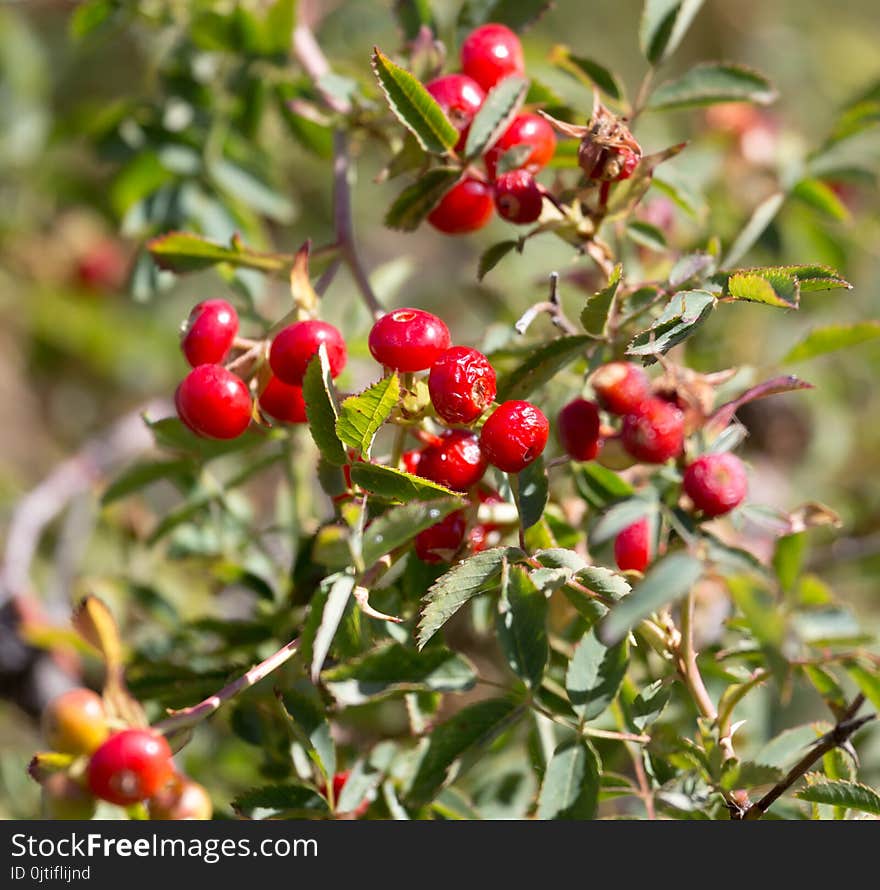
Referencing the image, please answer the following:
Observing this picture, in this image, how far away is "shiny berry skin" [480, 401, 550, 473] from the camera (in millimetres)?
1276

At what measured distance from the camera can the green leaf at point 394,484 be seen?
4.07 ft

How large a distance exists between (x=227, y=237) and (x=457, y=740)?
4.03 ft

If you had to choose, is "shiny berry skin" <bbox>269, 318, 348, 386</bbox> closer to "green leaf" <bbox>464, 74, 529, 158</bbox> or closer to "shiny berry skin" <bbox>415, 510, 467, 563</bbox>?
"shiny berry skin" <bbox>415, 510, 467, 563</bbox>

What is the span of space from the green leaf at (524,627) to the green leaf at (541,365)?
267mm

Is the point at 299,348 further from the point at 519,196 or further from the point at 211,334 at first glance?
the point at 519,196

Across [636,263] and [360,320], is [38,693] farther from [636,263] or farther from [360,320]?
[636,263]

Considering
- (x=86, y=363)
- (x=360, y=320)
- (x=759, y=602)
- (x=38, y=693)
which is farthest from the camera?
(x=86, y=363)

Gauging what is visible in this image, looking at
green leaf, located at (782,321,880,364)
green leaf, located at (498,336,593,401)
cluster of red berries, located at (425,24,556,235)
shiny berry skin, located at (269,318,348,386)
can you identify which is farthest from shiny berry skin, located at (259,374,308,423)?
green leaf, located at (782,321,880,364)

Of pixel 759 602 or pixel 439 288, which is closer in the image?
pixel 759 602

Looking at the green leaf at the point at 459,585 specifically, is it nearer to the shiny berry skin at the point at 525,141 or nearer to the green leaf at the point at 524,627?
the green leaf at the point at 524,627

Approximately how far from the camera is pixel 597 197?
1.48 meters

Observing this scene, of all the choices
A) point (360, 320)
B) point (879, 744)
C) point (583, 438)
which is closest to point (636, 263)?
point (360, 320)

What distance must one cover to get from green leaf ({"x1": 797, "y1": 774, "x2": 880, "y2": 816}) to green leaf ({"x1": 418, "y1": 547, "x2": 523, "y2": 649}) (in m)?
0.49

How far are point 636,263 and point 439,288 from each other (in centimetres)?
189
